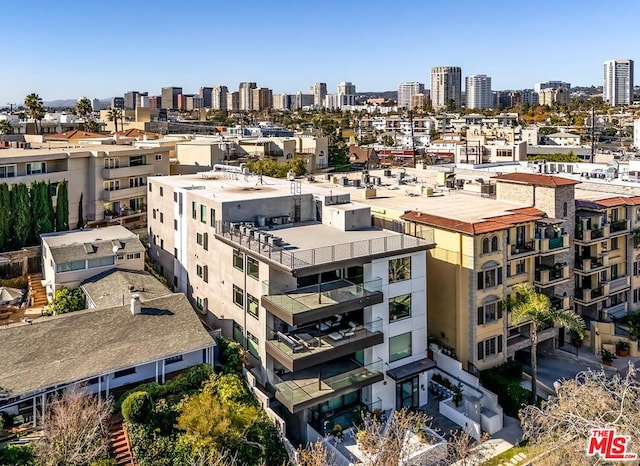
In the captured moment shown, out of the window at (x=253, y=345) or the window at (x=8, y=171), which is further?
the window at (x=8, y=171)

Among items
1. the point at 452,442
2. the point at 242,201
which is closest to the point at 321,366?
the point at 452,442

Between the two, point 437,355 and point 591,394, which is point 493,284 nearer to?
point 437,355

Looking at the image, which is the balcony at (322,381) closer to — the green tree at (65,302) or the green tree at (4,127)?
the green tree at (65,302)

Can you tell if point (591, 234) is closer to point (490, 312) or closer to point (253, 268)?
point (490, 312)

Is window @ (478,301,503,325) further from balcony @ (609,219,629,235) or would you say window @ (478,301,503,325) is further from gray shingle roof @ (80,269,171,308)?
gray shingle roof @ (80,269,171,308)

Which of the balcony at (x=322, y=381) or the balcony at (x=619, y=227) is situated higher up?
the balcony at (x=619, y=227)

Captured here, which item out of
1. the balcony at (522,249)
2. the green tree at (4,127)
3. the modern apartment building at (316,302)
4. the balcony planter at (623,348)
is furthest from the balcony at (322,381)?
the green tree at (4,127)

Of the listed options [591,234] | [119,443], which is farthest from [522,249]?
[119,443]
